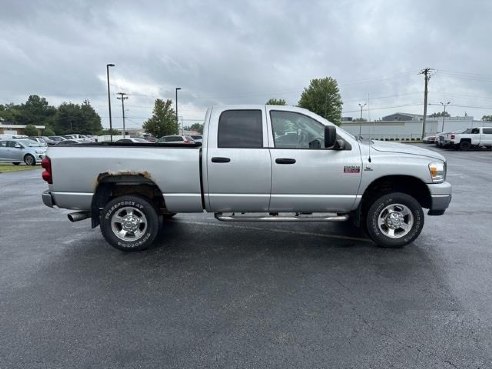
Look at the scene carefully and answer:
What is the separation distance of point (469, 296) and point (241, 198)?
2.84 m

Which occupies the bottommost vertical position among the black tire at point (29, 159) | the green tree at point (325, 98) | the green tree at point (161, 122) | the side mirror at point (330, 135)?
the black tire at point (29, 159)

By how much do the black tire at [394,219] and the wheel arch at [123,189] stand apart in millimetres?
3010

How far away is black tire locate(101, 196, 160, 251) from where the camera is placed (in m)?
4.85

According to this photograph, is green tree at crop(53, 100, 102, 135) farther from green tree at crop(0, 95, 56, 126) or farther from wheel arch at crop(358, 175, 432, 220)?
wheel arch at crop(358, 175, 432, 220)

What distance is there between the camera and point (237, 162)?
469 centimetres

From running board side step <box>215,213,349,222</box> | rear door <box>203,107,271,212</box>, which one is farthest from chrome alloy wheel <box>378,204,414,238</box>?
rear door <box>203,107,271,212</box>

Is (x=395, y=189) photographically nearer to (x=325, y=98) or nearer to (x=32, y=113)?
(x=325, y=98)

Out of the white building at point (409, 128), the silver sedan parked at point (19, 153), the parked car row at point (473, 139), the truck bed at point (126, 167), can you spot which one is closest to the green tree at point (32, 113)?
the white building at point (409, 128)

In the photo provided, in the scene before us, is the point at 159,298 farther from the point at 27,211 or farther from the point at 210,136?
the point at 27,211

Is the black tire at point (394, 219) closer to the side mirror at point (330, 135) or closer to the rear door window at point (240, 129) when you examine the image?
the side mirror at point (330, 135)

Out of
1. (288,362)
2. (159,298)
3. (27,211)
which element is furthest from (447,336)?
(27,211)

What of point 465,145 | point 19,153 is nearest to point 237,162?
point 19,153

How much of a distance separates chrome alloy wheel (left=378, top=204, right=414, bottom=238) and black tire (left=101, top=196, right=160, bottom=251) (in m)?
3.21

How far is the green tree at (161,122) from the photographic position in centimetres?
4975
